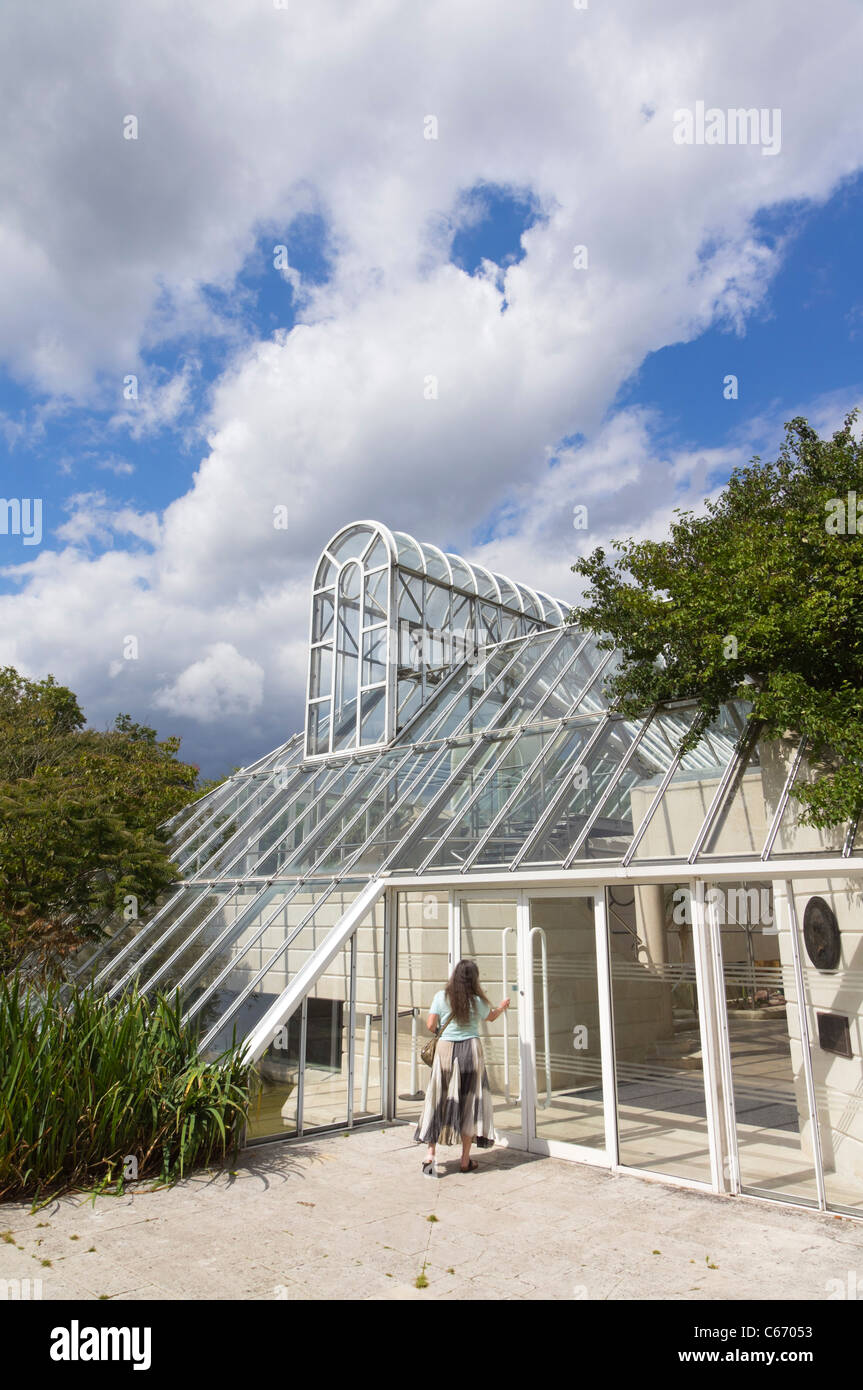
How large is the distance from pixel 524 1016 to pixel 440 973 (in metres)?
1.59

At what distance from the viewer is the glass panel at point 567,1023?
7.81m

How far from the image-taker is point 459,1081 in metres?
7.49

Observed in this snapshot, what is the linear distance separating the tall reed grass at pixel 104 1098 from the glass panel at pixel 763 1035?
471 centimetres

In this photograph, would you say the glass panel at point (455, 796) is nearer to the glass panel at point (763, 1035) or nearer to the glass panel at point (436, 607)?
the glass panel at point (763, 1035)

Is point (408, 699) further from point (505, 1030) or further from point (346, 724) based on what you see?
point (505, 1030)

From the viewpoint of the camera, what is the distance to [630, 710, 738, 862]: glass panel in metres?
7.70

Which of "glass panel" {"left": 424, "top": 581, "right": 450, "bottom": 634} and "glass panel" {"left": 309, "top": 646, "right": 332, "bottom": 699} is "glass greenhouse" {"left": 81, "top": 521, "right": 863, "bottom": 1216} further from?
"glass panel" {"left": 309, "top": 646, "right": 332, "bottom": 699}

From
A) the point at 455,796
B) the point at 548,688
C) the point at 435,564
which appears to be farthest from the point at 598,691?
the point at 435,564

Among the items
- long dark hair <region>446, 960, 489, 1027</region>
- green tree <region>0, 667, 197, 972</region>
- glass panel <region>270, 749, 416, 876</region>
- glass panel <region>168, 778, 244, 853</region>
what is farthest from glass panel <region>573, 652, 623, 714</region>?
glass panel <region>168, 778, 244, 853</region>

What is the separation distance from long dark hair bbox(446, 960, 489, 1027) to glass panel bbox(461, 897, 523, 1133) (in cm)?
125

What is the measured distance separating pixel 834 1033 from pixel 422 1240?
150 inches

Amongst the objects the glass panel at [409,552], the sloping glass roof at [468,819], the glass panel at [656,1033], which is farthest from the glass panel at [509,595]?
the glass panel at [656,1033]

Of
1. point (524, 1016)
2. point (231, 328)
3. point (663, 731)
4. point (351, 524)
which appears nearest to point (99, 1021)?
point (524, 1016)

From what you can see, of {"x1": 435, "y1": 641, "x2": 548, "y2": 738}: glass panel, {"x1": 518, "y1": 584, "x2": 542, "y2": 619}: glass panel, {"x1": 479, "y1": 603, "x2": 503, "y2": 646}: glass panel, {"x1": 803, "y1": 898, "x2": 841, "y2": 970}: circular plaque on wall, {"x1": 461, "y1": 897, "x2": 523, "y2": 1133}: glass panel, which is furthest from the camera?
{"x1": 518, "y1": 584, "x2": 542, "y2": 619}: glass panel
